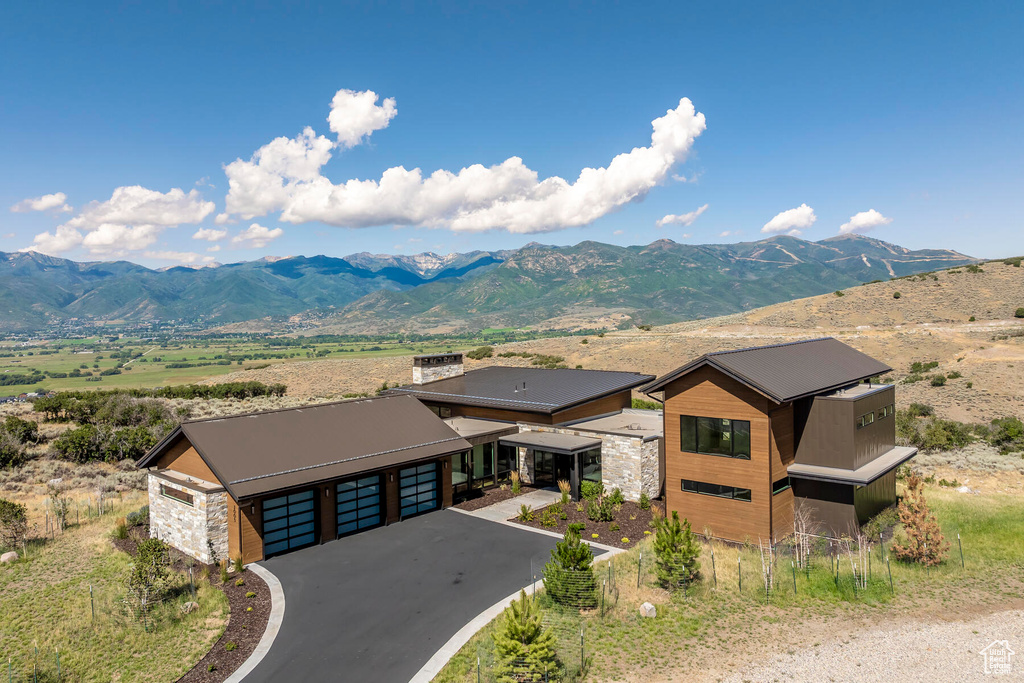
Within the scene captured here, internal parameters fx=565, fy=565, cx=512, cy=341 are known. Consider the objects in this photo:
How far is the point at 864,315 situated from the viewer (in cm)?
8800

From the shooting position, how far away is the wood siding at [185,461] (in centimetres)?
2011

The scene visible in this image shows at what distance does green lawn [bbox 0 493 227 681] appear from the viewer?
1304 cm

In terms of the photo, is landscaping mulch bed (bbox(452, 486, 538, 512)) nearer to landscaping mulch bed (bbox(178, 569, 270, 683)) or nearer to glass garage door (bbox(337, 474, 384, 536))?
glass garage door (bbox(337, 474, 384, 536))

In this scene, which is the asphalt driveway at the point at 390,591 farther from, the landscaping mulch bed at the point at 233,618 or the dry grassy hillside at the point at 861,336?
the dry grassy hillside at the point at 861,336

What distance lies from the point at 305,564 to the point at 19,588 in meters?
8.39

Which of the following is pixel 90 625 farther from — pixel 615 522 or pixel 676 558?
pixel 615 522

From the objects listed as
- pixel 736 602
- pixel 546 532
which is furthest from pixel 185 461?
pixel 736 602

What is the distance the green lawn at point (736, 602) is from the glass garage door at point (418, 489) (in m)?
9.07

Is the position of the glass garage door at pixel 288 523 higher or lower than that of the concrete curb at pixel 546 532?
higher

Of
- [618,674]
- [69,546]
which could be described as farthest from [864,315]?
[69,546]

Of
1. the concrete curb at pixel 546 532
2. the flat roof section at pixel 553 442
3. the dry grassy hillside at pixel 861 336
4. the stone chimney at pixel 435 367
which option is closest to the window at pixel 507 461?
the flat roof section at pixel 553 442

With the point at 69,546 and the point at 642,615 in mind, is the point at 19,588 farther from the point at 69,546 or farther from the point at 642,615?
the point at 642,615

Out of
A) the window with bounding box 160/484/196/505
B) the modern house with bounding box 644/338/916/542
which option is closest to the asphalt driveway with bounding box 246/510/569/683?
the window with bounding box 160/484/196/505

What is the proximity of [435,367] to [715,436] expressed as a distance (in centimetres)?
1896
